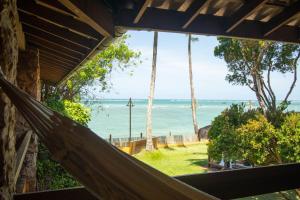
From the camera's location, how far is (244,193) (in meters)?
2.00

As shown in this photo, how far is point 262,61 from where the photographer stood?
11969 millimetres

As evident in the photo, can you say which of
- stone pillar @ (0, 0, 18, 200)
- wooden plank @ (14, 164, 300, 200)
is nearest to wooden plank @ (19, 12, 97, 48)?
stone pillar @ (0, 0, 18, 200)

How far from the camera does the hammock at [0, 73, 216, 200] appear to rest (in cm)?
88

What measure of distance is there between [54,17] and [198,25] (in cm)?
125

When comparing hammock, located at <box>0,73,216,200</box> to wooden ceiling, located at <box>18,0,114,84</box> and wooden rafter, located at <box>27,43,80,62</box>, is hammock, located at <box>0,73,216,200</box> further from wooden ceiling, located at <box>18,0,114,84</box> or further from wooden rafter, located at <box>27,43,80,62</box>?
wooden rafter, located at <box>27,43,80,62</box>

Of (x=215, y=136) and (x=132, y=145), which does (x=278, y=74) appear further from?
(x=132, y=145)

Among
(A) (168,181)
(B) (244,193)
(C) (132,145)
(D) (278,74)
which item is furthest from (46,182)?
(C) (132,145)

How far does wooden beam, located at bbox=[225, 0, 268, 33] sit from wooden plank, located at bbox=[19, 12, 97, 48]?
132cm

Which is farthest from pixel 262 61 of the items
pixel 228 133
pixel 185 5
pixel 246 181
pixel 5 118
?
pixel 5 118

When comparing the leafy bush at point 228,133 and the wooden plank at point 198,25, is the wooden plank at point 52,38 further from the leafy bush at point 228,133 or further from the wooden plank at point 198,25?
the leafy bush at point 228,133

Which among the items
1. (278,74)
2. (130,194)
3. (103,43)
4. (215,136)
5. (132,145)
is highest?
(278,74)

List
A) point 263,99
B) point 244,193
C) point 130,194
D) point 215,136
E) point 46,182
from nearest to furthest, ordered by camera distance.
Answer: point 130,194
point 244,193
point 46,182
point 215,136
point 263,99

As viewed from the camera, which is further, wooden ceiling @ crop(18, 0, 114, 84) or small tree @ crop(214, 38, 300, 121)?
small tree @ crop(214, 38, 300, 121)

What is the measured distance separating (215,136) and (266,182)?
29.3 feet
